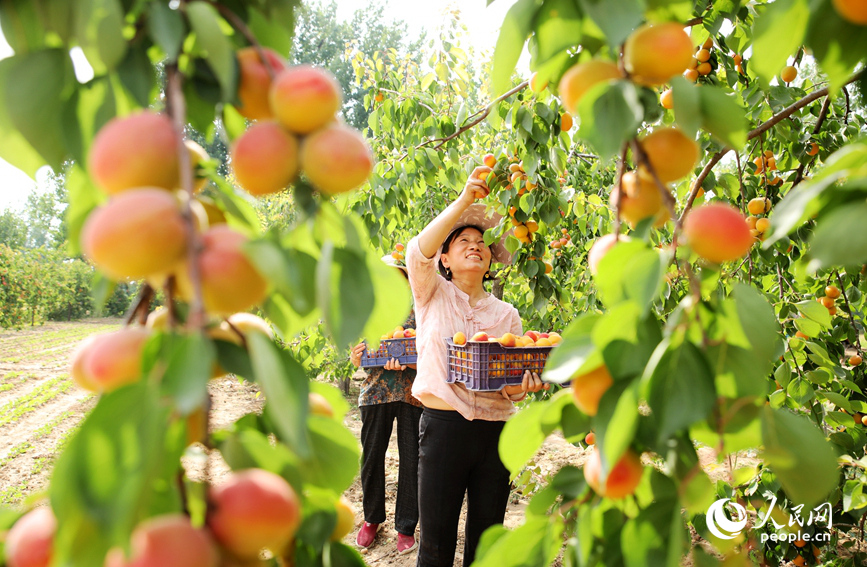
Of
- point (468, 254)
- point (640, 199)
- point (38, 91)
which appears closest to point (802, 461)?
point (640, 199)

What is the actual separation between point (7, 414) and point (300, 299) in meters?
7.00

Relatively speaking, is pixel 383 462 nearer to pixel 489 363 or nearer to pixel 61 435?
pixel 489 363

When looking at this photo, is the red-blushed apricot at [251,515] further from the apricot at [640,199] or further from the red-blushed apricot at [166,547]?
the apricot at [640,199]

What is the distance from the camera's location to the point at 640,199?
1.47 feet

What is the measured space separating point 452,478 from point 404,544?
3.50 ft

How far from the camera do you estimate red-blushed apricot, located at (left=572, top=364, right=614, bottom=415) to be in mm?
417

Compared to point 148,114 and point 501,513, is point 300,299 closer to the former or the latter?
point 148,114

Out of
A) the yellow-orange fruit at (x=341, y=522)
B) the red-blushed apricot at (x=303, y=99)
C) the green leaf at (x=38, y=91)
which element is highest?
the green leaf at (x=38, y=91)

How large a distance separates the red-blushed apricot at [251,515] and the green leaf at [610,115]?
0.31 m

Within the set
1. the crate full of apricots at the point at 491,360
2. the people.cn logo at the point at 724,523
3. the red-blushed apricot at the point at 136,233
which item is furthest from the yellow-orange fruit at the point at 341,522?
the crate full of apricots at the point at 491,360

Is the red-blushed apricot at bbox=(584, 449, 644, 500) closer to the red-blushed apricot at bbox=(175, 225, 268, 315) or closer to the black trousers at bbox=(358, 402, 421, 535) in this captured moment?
the red-blushed apricot at bbox=(175, 225, 268, 315)

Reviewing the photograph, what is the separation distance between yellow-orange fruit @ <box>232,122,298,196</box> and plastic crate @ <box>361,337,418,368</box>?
275 cm

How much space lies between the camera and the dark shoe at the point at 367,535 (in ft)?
9.98

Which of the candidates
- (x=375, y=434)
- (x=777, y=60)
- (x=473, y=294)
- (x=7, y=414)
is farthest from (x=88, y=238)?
(x=7, y=414)
